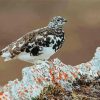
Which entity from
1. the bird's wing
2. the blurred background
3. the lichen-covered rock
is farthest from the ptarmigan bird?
the blurred background

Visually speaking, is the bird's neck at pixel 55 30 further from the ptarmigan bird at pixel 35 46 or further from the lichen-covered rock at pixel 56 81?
the lichen-covered rock at pixel 56 81

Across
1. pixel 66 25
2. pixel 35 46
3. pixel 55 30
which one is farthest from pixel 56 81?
pixel 66 25

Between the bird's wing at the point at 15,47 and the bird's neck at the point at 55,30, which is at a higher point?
the bird's neck at the point at 55,30

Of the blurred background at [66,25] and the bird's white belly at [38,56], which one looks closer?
the bird's white belly at [38,56]

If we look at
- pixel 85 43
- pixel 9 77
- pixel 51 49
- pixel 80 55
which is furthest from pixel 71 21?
pixel 51 49

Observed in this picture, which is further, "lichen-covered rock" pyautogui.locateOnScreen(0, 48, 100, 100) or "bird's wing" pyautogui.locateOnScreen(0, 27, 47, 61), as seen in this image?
"bird's wing" pyautogui.locateOnScreen(0, 27, 47, 61)

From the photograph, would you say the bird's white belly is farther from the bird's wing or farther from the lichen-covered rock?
the lichen-covered rock

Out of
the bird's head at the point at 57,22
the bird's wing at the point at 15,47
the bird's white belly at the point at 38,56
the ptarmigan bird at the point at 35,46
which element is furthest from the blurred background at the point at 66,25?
the bird's wing at the point at 15,47

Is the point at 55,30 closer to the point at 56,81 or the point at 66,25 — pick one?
the point at 56,81
